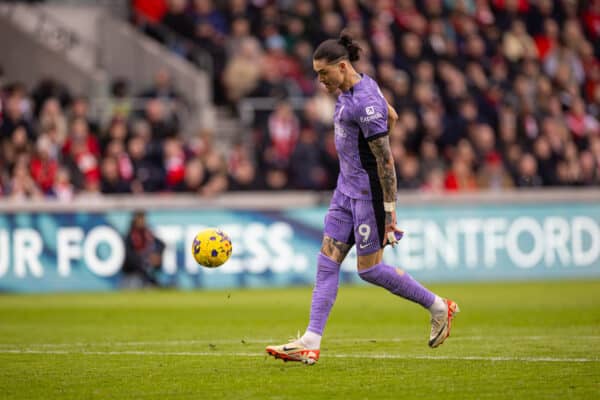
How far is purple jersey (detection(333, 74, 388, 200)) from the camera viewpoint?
9.05 m

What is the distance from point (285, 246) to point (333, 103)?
4.81m

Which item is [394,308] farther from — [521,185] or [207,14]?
[207,14]

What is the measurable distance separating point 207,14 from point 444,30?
5.93 m

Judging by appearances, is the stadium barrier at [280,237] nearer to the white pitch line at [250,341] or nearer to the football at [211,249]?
the white pitch line at [250,341]

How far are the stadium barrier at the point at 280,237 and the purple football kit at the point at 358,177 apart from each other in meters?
10.5

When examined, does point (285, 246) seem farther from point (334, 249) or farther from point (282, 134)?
point (334, 249)

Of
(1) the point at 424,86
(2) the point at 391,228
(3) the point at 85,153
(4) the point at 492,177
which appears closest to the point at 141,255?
(3) the point at 85,153

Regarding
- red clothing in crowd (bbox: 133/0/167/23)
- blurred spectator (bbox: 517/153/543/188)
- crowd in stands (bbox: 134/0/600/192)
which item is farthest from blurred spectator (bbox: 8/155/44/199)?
blurred spectator (bbox: 517/153/543/188)

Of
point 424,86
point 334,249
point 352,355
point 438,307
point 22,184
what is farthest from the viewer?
point 424,86

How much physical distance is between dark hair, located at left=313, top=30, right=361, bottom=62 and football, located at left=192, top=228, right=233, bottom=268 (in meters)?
1.93

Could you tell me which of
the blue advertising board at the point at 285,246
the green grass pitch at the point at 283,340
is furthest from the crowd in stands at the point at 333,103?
the green grass pitch at the point at 283,340

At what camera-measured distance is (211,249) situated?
33.2 feet

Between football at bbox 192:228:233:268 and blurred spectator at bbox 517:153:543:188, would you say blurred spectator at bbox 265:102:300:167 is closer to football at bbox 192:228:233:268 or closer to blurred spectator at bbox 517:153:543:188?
blurred spectator at bbox 517:153:543:188

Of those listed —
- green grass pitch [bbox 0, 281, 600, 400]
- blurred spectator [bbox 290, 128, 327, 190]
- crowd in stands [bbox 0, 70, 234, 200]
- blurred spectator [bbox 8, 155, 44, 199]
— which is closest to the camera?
green grass pitch [bbox 0, 281, 600, 400]
